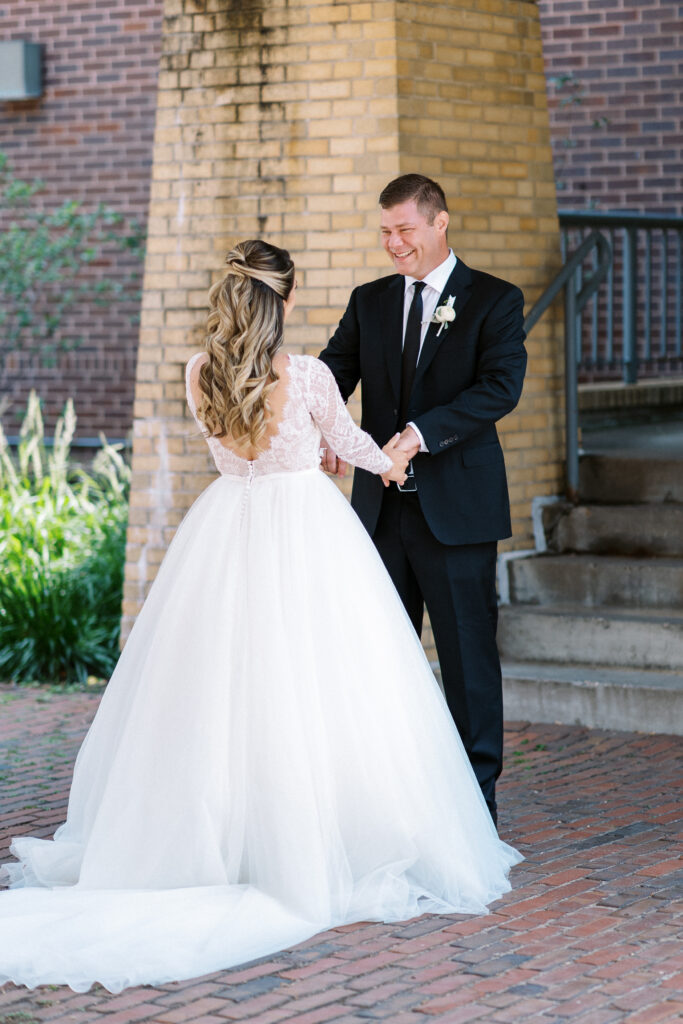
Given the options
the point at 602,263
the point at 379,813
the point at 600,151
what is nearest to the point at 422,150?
the point at 602,263

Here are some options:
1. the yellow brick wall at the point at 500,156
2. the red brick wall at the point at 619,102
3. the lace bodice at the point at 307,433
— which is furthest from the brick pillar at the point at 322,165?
the red brick wall at the point at 619,102

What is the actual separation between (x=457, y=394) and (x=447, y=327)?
22cm

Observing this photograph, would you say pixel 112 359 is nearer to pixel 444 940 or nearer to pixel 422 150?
pixel 422 150

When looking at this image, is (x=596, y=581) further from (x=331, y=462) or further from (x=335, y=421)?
(x=335, y=421)

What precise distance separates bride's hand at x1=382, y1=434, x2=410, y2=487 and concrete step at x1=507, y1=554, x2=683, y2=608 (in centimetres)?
265

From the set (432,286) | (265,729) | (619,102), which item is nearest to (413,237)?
(432,286)

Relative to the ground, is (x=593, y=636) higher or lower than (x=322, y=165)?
lower

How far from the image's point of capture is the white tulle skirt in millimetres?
4066

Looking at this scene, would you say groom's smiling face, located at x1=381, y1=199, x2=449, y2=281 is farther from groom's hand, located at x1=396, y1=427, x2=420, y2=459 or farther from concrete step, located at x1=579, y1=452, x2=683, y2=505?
concrete step, located at x1=579, y1=452, x2=683, y2=505

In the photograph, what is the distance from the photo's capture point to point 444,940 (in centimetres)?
399

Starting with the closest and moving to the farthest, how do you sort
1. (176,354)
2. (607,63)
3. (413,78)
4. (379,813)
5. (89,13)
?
1. (379,813)
2. (413,78)
3. (176,354)
4. (607,63)
5. (89,13)

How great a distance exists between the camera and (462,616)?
487 centimetres

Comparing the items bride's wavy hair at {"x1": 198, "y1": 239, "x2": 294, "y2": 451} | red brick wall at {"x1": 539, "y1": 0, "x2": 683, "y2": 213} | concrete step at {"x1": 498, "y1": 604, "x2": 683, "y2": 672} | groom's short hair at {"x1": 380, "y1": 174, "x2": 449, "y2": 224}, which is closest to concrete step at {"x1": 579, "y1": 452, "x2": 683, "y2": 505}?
concrete step at {"x1": 498, "y1": 604, "x2": 683, "y2": 672}

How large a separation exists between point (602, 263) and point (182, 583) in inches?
145
